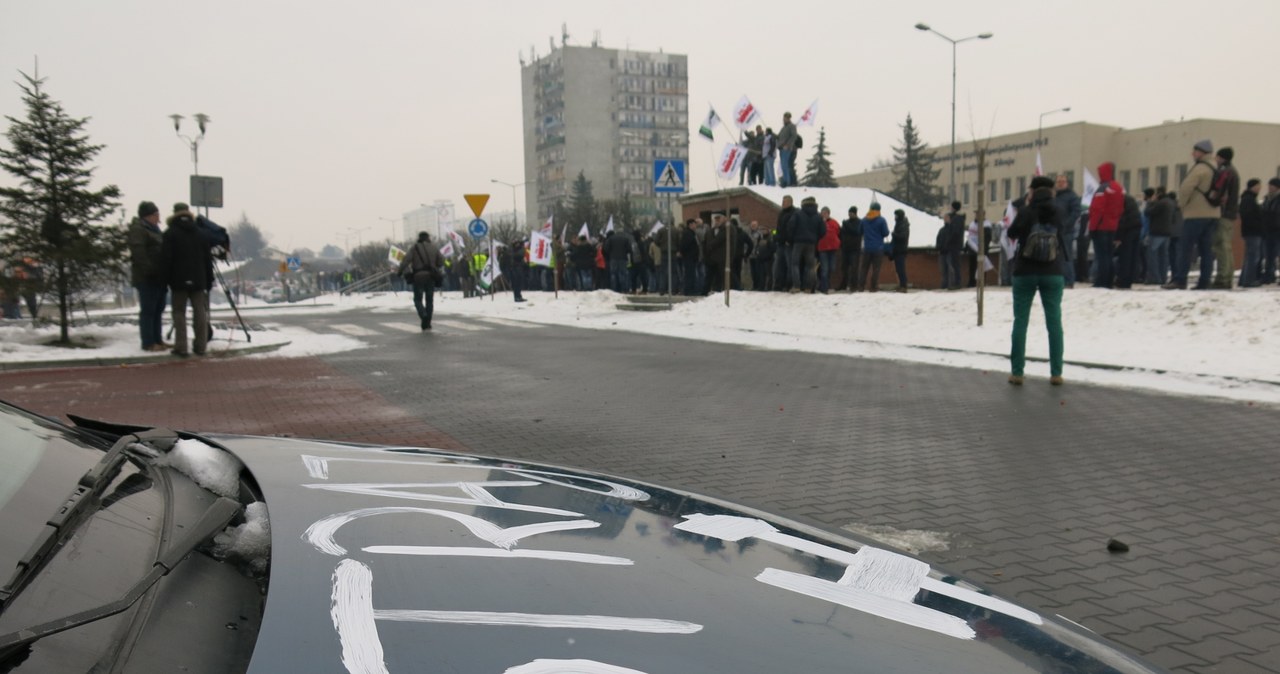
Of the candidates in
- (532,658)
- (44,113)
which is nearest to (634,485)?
(532,658)

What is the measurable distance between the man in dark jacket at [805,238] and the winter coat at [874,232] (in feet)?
3.00

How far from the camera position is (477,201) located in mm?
26875

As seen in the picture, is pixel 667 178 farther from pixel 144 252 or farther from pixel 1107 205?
pixel 144 252

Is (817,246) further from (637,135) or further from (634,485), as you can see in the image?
(637,135)

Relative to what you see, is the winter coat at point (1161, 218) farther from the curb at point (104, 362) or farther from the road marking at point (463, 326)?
the curb at point (104, 362)

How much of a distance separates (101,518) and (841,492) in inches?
159

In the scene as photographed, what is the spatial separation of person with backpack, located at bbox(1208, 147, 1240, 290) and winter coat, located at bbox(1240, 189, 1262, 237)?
5.2 inches

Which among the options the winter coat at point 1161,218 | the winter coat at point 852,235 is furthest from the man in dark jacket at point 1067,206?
the winter coat at point 852,235

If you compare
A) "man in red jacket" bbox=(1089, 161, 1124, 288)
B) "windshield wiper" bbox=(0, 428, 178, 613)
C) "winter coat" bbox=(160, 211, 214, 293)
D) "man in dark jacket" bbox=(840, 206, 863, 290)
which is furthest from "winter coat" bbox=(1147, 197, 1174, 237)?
"windshield wiper" bbox=(0, 428, 178, 613)

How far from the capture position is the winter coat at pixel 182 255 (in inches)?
497

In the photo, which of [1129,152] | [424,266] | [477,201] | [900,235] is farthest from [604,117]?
[424,266]

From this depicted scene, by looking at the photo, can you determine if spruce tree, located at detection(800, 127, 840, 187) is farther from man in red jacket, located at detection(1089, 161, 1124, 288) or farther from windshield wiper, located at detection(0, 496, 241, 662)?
windshield wiper, located at detection(0, 496, 241, 662)

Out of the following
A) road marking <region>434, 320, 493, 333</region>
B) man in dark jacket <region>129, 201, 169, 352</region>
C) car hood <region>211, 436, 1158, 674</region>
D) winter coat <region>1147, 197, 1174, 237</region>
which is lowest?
road marking <region>434, 320, 493, 333</region>

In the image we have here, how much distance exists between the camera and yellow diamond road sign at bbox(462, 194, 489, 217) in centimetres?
2662
